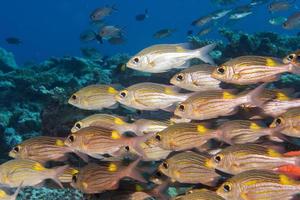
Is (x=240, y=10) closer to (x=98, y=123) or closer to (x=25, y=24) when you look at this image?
(x=98, y=123)

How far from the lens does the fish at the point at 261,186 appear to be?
3.27 meters

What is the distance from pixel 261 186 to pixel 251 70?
1327mm

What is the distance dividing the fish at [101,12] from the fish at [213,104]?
10570 millimetres

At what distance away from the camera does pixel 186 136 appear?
4.11 m

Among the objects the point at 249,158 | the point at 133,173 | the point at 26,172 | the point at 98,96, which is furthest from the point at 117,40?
the point at 249,158

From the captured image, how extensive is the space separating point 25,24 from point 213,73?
444ft

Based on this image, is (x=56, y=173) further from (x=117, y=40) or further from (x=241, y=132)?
(x=117, y=40)

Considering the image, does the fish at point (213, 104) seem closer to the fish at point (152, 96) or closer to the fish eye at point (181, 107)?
the fish eye at point (181, 107)

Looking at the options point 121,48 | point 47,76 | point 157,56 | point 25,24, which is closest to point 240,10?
point 47,76

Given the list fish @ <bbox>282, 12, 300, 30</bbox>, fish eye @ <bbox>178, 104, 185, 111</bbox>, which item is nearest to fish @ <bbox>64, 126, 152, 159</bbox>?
fish eye @ <bbox>178, 104, 185, 111</bbox>

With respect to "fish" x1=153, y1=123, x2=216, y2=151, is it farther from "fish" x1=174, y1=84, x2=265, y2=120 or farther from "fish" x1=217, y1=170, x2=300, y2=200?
"fish" x1=217, y1=170, x2=300, y2=200

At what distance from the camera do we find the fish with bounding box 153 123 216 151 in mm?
4102

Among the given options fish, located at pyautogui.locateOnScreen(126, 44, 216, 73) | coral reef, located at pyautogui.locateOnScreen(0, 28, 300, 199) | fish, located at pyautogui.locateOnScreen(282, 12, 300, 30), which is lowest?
fish, located at pyautogui.locateOnScreen(126, 44, 216, 73)

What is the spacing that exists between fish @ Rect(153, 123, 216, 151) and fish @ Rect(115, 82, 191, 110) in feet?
1.94
